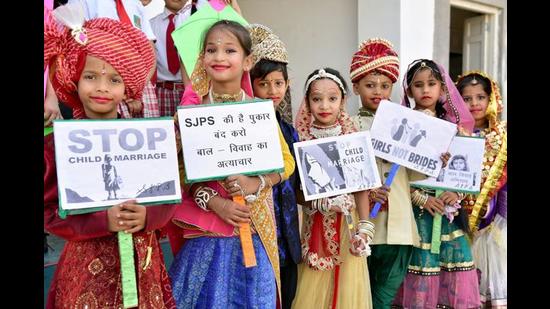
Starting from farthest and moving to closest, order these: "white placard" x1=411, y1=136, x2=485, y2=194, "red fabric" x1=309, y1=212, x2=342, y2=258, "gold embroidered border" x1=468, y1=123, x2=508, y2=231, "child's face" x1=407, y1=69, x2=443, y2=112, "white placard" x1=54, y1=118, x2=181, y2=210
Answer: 1. "gold embroidered border" x1=468, y1=123, x2=508, y2=231
2. "child's face" x1=407, y1=69, x2=443, y2=112
3. "white placard" x1=411, y1=136, x2=485, y2=194
4. "red fabric" x1=309, y1=212, x2=342, y2=258
5. "white placard" x1=54, y1=118, x2=181, y2=210

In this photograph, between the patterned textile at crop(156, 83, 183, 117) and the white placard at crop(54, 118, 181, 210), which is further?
the patterned textile at crop(156, 83, 183, 117)

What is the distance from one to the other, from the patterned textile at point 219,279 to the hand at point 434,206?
1.57 meters

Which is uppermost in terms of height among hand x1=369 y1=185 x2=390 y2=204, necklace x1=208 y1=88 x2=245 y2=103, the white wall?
the white wall

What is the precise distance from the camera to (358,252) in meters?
2.96

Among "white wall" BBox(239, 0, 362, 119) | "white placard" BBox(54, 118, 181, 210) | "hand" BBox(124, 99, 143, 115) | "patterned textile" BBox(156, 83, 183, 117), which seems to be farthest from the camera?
"white wall" BBox(239, 0, 362, 119)

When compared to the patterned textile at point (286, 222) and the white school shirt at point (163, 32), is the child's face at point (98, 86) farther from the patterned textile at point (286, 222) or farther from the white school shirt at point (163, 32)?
the white school shirt at point (163, 32)

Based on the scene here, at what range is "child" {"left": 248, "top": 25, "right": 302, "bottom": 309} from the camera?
293 centimetres

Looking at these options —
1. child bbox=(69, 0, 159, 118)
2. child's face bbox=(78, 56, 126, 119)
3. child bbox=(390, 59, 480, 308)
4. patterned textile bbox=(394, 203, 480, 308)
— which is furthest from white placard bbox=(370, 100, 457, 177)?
child's face bbox=(78, 56, 126, 119)

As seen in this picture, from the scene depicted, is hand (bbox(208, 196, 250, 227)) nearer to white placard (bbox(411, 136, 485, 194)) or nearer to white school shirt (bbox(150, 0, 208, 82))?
white school shirt (bbox(150, 0, 208, 82))

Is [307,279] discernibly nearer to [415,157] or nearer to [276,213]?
[276,213]

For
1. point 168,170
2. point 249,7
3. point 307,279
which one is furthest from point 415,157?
point 249,7

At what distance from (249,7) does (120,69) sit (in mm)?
4886

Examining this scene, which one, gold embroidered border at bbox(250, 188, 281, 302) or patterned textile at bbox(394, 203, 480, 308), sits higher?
gold embroidered border at bbox(250, 188, 281, 302)

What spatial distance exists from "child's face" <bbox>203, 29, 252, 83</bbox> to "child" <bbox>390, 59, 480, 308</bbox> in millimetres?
1675
